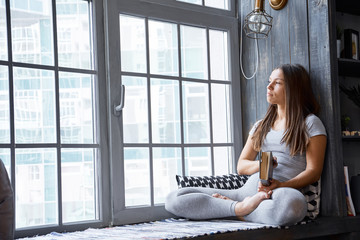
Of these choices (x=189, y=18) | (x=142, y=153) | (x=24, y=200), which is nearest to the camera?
(x=24, y=200)

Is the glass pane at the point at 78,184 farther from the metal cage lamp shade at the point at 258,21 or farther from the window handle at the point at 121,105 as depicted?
the metal cage lamp shade at the point at 258,21

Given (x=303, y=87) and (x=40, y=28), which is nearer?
(x=40, y=28)

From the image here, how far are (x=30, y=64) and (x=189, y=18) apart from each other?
1.14 metres

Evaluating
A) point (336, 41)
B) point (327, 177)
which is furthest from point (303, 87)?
point (327, 177)

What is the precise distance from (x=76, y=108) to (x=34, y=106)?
26 cm

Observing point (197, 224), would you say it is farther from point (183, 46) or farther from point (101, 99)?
point (183, 46)

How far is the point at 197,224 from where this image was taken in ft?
9.62

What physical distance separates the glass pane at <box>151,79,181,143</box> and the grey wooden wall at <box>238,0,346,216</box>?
0.58 meters

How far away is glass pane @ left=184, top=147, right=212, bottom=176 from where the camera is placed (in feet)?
11.6

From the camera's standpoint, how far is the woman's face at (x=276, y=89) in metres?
3.33

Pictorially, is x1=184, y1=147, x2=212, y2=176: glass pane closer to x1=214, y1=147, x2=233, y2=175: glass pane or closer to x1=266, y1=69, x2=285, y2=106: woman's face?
x1=214, y1=147, x2=233, y2=175: glass pane

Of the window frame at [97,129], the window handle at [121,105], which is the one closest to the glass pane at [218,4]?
the window frame at [97,129]

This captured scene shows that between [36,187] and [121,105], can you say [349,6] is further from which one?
[36,187]

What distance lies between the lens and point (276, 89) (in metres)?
3.35
